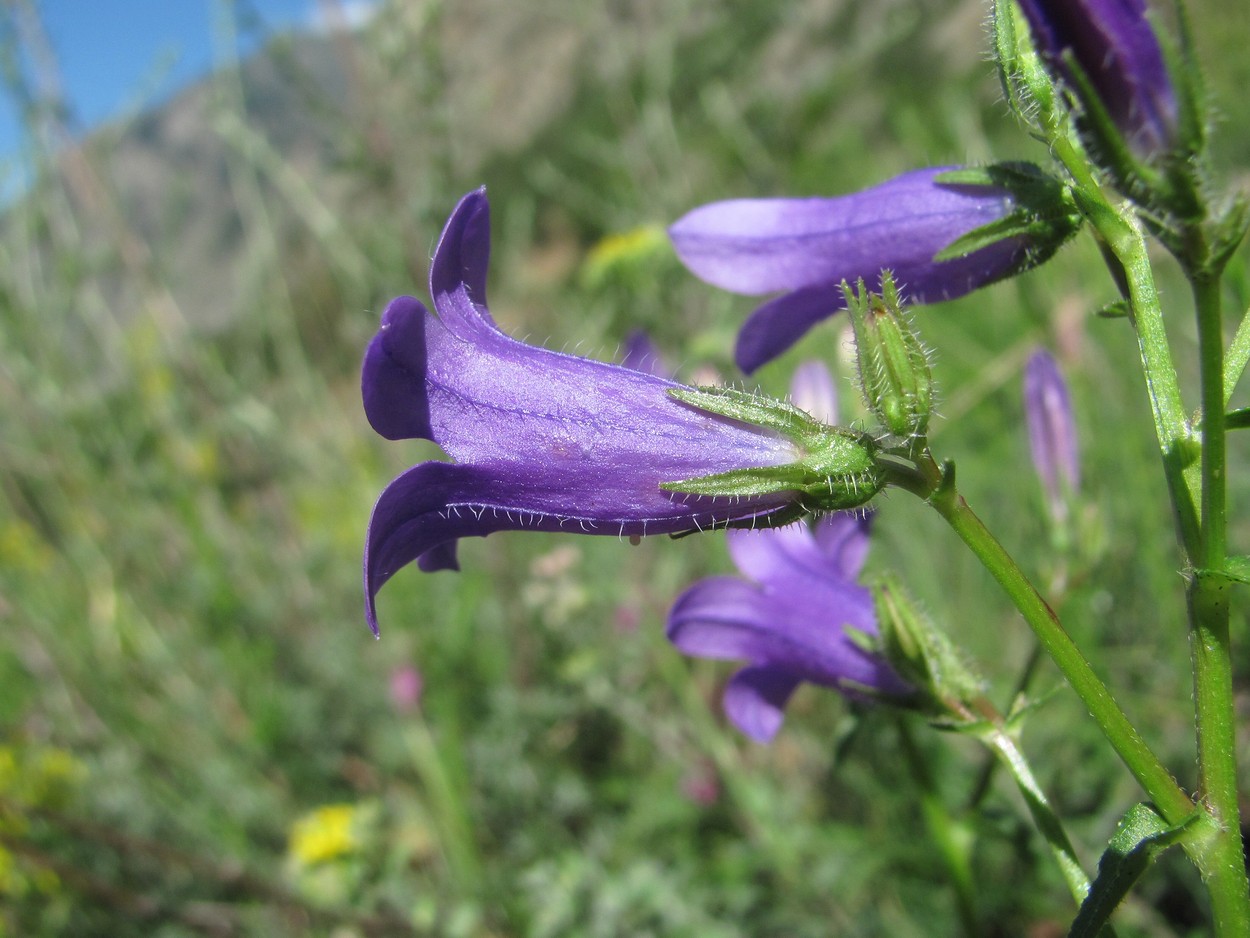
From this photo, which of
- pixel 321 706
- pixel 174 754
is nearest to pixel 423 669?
pixel 321 706

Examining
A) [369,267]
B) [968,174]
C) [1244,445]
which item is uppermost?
[369,267]

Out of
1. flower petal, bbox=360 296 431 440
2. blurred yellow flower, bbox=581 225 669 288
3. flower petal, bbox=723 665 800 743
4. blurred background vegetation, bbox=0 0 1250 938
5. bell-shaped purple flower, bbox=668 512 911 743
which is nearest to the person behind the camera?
flower petal, bbox=360 296 431 440

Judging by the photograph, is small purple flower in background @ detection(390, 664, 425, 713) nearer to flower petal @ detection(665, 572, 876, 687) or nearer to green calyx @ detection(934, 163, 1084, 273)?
flower petal @ detection(665, 572, 876, 687)

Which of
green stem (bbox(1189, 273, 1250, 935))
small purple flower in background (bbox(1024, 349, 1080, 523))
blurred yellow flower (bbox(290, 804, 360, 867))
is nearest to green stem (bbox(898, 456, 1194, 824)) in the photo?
green stem (bbox(1189, 273, 1250, 935))

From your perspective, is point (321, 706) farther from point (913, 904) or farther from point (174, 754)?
point (913, 904)

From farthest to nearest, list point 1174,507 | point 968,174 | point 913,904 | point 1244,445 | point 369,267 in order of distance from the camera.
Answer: point 369,267 < point 1244,445 < point 913,904 < point 968,174 < point 1174,507
